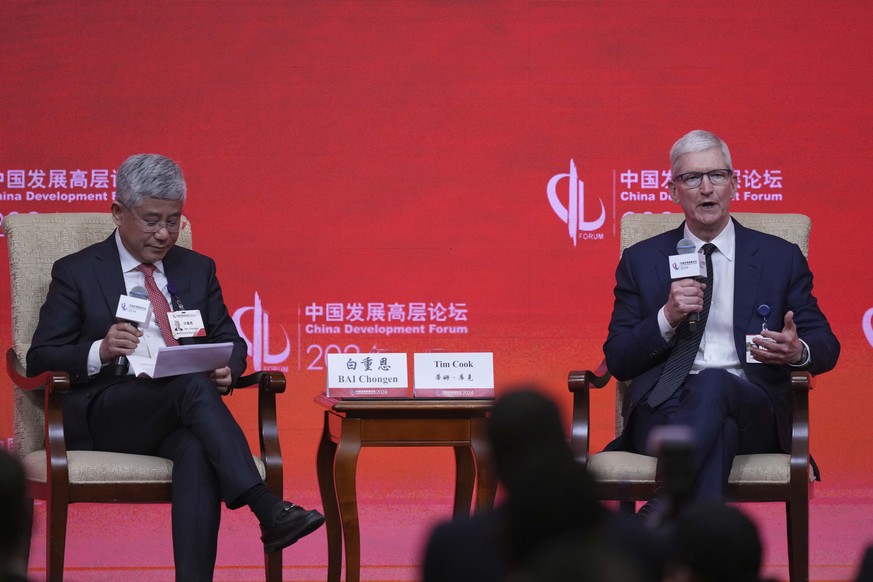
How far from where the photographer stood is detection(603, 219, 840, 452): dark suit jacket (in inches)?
143

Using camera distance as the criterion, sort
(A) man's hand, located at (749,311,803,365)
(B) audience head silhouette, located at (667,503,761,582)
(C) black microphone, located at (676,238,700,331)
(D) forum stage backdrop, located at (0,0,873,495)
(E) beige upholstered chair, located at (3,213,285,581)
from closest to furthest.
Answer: (B) audience head silhouette, located at (667,503,761,582), (E) beige upholstered chair, located at (3,213,285,581), (A) man's hand, located at (749,311,803,365), (C) black microphone, located at (676,238,700,331), (D) forum stage backdrop, located at (0,0,873,495)

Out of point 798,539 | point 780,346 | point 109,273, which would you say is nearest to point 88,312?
point 109,273

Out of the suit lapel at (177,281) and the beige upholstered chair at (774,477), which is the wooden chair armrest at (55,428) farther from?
the beige upholstered chair at (774,477)

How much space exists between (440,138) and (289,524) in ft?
8.03

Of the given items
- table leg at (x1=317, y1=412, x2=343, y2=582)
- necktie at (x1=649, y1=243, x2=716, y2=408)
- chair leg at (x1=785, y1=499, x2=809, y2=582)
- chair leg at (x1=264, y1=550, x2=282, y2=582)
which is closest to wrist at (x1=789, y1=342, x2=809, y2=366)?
necktie at (x1=649, y1=243, x2=716, y2=408)

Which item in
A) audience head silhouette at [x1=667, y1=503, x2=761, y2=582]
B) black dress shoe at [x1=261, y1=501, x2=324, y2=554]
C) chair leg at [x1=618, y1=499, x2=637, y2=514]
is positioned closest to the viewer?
audience head silhouette at [x1=667, y1=503, x2=761, y2=582]

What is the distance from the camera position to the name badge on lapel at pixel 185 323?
12.3 ft

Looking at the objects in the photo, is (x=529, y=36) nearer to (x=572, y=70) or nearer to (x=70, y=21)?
(x=572, y=70)

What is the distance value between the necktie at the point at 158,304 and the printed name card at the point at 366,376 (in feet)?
1.73

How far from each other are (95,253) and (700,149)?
6.41 ft

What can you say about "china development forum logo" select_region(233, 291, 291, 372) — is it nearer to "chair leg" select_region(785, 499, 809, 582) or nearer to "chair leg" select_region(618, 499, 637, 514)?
"chair leg" select_region(618, 499, 637, 514)

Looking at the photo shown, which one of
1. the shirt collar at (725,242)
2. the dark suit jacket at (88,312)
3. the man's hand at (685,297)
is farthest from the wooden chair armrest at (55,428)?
the shirt collar at (725,242)

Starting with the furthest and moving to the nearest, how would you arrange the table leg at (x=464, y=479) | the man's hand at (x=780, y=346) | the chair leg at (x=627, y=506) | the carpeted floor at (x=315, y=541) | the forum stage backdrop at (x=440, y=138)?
the forum stage backdrop at (x=440, y=138) → the carpeted floor at (x=315, y=541) → the table leg at (x=464, y=479) → the chair leg at (x=627, y=506) → the man's hand at (x=780, y=346)

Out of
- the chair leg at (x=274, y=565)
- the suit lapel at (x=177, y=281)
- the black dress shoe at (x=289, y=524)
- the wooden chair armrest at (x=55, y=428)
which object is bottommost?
the chair leg at (x=274, y=565)
